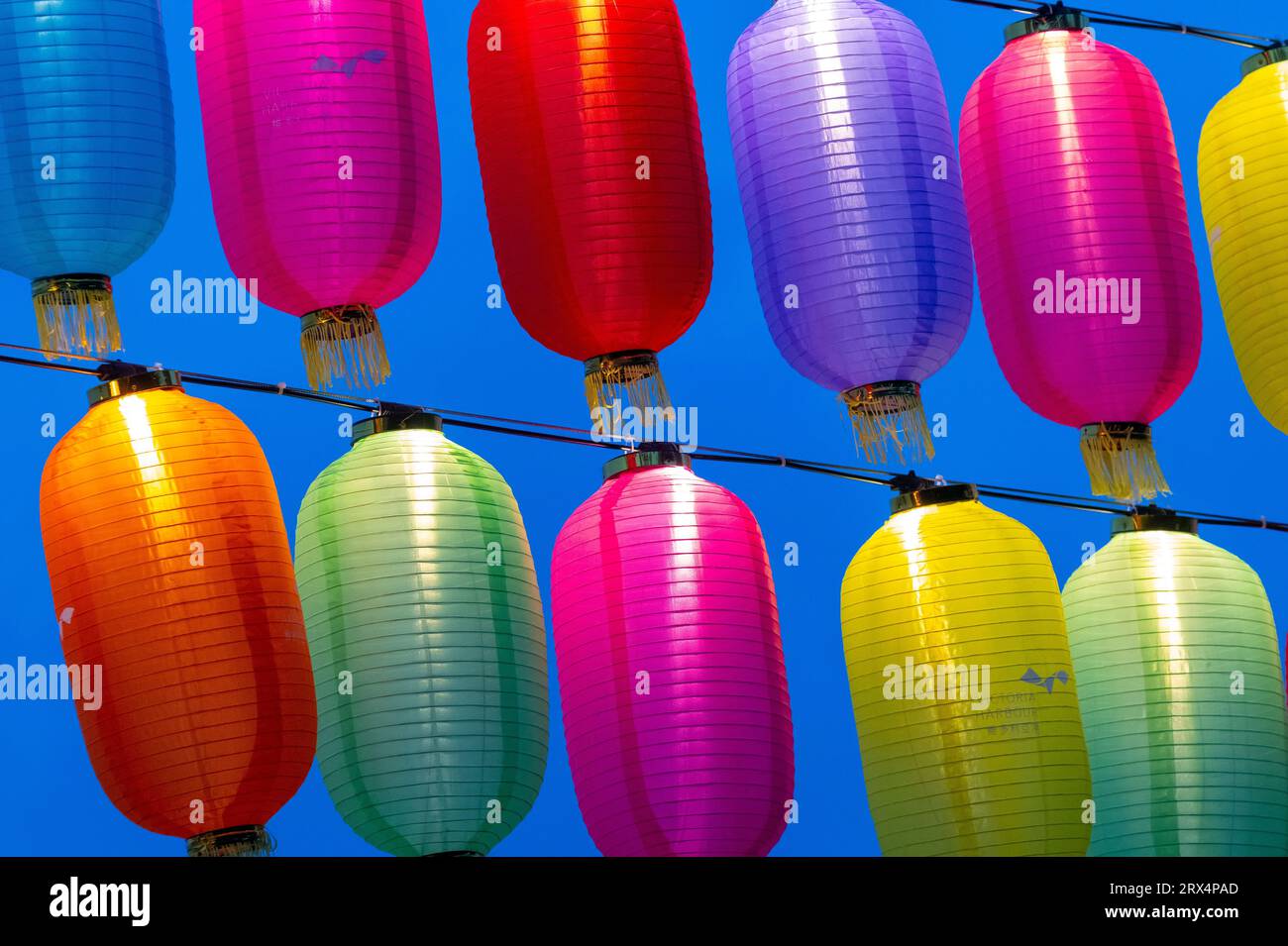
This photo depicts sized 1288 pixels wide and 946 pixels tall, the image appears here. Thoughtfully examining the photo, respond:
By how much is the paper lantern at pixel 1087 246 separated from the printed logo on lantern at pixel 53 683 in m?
1.39

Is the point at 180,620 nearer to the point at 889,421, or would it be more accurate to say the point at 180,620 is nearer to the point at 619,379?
the point at 619,379

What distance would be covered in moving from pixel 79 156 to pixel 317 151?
0.98 feet

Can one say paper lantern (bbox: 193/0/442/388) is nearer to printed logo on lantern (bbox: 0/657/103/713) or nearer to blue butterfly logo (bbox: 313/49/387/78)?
blue butterfly logo (bbox: 313/49/387/78)

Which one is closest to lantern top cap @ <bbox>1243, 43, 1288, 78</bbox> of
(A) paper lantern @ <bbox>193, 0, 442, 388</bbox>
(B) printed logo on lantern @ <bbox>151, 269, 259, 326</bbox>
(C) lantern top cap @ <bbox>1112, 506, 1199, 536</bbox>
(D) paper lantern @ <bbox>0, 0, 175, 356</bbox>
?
(C) lantern top cap @ <bbox>1112, 506, 1199, 536</bbox>

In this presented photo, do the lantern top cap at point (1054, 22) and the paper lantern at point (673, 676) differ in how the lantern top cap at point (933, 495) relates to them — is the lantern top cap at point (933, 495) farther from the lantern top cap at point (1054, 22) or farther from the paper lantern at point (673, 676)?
the lantern top cap at point (1054, 22)

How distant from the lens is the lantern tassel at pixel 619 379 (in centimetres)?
335

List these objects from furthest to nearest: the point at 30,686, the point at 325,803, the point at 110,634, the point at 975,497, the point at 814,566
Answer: the point at 814,566
the point at 325,803
the point at 30,686
the point at 975,497
the point at 110,634

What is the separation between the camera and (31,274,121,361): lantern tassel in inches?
123

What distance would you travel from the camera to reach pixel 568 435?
3629mm

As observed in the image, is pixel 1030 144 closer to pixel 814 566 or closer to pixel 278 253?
pixel 278 253

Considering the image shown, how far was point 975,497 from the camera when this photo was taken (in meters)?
3.53

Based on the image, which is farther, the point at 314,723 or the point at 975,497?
the point at 975,497
